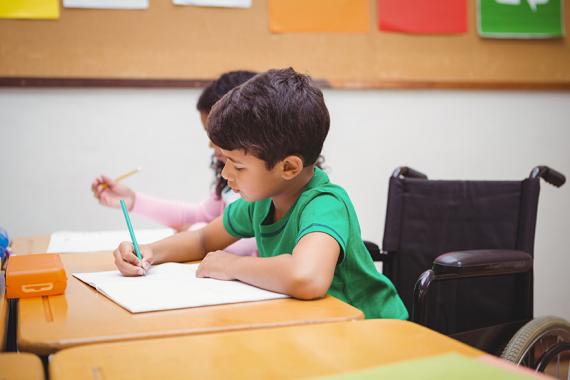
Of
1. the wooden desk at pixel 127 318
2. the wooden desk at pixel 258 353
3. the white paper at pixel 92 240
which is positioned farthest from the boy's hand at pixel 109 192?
the wooden desk at pixel 258 353

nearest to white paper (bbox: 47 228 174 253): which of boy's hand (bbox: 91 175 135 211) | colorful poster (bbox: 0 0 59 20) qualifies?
boy's hand (bbox: 91 175 135 211)

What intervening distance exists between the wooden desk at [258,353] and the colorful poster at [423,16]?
197 cm

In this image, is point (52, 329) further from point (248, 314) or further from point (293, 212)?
point (293, 212)

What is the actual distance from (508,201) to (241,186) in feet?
2.50

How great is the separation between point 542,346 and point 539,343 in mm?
14

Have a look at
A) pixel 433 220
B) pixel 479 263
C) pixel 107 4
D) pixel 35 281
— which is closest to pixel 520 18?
pixel 433 220

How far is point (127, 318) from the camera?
827 mm

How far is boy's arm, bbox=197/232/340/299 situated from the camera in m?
0.93

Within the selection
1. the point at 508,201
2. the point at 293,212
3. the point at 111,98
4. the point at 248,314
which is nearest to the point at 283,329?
the point at 248,314

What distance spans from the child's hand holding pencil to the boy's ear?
908 millimetres

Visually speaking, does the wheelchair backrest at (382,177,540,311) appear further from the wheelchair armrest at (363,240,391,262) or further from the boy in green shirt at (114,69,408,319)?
the boy in green shirt at (114,69,408,319)

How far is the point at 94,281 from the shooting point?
107 centimetres

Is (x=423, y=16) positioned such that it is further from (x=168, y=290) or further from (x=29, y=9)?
(x=168, y=290)

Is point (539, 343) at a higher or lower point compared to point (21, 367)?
lower
